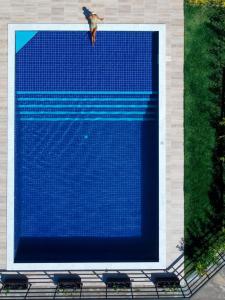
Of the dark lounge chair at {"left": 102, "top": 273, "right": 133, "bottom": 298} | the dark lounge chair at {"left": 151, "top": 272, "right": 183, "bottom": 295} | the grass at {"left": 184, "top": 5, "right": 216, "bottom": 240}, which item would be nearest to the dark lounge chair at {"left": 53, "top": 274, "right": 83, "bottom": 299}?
the dark lounge chair at {"left": 102, "top": 273, "right": 133, "bottom": 298}

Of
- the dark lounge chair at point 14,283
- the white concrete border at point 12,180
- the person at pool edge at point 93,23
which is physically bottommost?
the dark lounge chair at point 14,283

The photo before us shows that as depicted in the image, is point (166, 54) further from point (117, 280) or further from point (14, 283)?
point (14, 283)

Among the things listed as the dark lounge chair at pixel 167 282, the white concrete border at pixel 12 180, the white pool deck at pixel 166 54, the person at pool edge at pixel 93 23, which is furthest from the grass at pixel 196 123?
the person at pool edge at pixel 93 23

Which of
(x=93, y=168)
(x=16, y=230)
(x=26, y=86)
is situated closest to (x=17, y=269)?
(x=16, y=230)

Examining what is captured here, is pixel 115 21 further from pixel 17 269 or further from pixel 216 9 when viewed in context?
pixel 17 269

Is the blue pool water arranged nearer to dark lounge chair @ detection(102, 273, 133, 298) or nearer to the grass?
dark lounge chair @ detection(102, 273, 133, 298)

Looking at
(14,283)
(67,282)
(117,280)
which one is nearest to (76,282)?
(67,282)

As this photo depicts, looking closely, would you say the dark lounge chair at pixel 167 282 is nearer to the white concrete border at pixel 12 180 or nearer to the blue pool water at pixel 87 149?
the white concrete border at pixel 12 180

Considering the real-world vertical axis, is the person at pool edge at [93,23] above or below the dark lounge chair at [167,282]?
above
